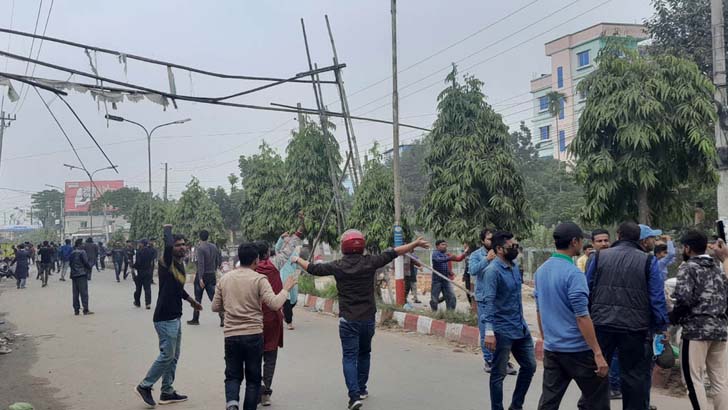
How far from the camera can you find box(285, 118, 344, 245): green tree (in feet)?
66.3

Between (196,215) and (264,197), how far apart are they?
12.1 metres

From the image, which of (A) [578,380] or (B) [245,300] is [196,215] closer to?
(B) [245,300]

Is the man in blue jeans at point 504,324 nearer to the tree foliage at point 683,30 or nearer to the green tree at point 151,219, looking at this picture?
the tree foliage at point 683,30

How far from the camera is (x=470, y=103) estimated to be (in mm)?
12727

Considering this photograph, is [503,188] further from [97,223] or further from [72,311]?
[97,223]

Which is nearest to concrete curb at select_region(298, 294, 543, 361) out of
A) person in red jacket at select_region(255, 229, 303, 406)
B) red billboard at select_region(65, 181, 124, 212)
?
person in red jacket at select_region(255, 229, 303, 406)

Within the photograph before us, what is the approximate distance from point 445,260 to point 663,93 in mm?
5950

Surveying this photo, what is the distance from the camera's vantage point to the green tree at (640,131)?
31.0ft

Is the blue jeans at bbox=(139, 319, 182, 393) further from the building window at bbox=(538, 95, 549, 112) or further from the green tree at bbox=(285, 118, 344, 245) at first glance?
the building window at bbox=(538, 95, 549, 112)

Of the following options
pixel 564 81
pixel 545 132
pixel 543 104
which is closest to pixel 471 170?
pixel 564 81

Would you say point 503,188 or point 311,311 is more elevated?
point 503,188

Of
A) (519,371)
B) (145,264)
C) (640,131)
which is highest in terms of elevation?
(640,131)

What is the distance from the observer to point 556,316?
4961 millimetres

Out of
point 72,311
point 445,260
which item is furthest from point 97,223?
point 445,260
